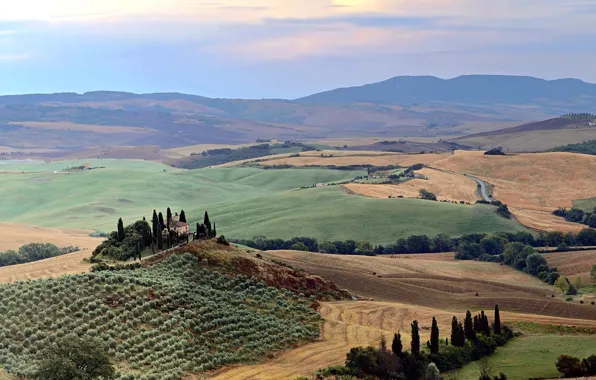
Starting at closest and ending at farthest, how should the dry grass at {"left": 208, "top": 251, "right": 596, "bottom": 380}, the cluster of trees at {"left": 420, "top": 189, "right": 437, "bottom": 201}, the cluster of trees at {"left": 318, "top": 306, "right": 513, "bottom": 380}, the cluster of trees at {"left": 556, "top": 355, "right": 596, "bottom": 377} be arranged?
the cluster of trees at {"left": 318, "top": 306, "right": 513, "bottom": 380} → the cluster of trees at {"left": 556, "top": 355, "right": 596, "bottom": 377} → the dry grass at {"left": 208, "top": 251, "right": 596, "bottom": 380} → the cluster of trees at {"left": 420, "top": 189, "right": 437, "bottom": 201}

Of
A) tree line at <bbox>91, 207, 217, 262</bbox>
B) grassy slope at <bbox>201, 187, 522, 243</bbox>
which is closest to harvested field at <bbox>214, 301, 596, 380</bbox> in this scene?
tree line at <bbox>91, 207, 217, 262</bbox>

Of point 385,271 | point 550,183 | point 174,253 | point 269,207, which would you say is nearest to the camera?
point 174,253

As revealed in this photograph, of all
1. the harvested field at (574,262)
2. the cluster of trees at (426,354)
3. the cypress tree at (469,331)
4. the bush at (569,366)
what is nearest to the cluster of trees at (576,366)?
the bush at (569,366)

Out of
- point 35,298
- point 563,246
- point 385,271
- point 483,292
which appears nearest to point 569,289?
point 483,292

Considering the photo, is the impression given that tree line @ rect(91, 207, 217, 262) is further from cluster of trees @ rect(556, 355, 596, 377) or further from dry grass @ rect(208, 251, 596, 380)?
cluster of trees @ rect(556, 355, 596, 377)

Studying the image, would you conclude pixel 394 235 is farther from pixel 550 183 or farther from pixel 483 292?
pixel 550 183

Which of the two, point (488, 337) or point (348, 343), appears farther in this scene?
point (488, 337)
